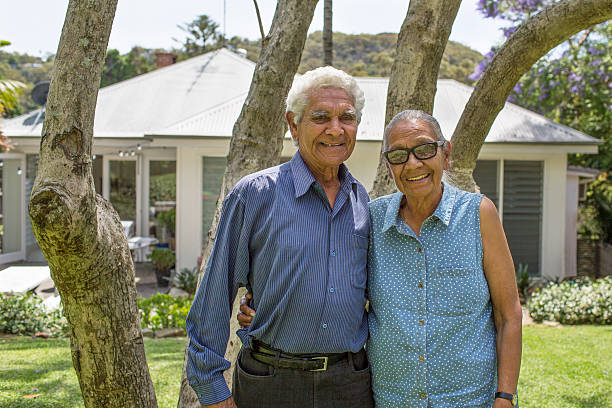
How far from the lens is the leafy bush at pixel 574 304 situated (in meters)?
9.83

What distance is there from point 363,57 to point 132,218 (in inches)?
1927

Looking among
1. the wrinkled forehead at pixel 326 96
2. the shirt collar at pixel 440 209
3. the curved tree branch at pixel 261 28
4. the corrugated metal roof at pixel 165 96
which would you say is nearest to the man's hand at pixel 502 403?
the shirt collar at pixel 440 209

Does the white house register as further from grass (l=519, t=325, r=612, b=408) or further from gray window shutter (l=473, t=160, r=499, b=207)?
grass (l=519, t=325, r=612, b=408)

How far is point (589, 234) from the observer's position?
601 inches

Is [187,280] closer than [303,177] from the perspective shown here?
No

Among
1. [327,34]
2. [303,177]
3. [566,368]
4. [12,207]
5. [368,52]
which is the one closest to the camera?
[303,177]

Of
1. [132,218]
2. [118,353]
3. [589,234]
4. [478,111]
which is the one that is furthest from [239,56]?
[118,353]

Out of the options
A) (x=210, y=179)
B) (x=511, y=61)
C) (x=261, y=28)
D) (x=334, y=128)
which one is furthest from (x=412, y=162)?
(x=210, y=179)

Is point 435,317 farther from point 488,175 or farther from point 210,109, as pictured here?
point 210,109

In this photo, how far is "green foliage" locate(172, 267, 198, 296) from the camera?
11.1 m

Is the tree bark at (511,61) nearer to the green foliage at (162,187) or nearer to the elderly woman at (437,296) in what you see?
the elderly woman at (437,296)

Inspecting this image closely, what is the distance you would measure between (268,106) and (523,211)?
9554 mm

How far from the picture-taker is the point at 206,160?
11.8 m

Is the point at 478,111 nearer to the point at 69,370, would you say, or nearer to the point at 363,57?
the point at 69,370
